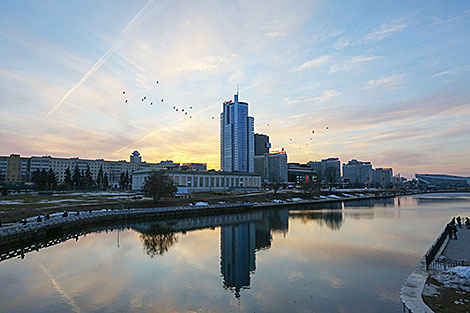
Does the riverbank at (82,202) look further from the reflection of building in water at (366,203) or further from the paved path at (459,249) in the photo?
the paved path at (459,249)

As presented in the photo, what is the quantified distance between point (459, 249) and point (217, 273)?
85.0 feet

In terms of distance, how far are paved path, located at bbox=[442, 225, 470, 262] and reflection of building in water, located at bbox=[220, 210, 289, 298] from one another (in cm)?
1961

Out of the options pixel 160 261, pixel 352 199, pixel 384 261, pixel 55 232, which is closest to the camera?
pixel 384 261

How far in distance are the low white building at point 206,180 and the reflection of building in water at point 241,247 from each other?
7924 centimetres

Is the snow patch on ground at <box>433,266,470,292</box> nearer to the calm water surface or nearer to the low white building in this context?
the calm water surface

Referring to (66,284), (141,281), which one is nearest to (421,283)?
(141,281)

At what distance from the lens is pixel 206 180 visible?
527 feet

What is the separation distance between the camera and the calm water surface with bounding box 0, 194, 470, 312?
22.4 metres

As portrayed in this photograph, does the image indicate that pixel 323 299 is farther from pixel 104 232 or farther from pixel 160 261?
pixel 104 232

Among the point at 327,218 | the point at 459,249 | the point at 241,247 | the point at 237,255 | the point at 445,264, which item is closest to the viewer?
the point at 445,264

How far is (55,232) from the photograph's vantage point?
171 ft

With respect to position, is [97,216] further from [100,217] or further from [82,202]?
[82,202]

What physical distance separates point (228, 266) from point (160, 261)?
27.3 ft

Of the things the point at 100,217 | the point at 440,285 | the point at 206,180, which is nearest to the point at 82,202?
the point at 100,217
